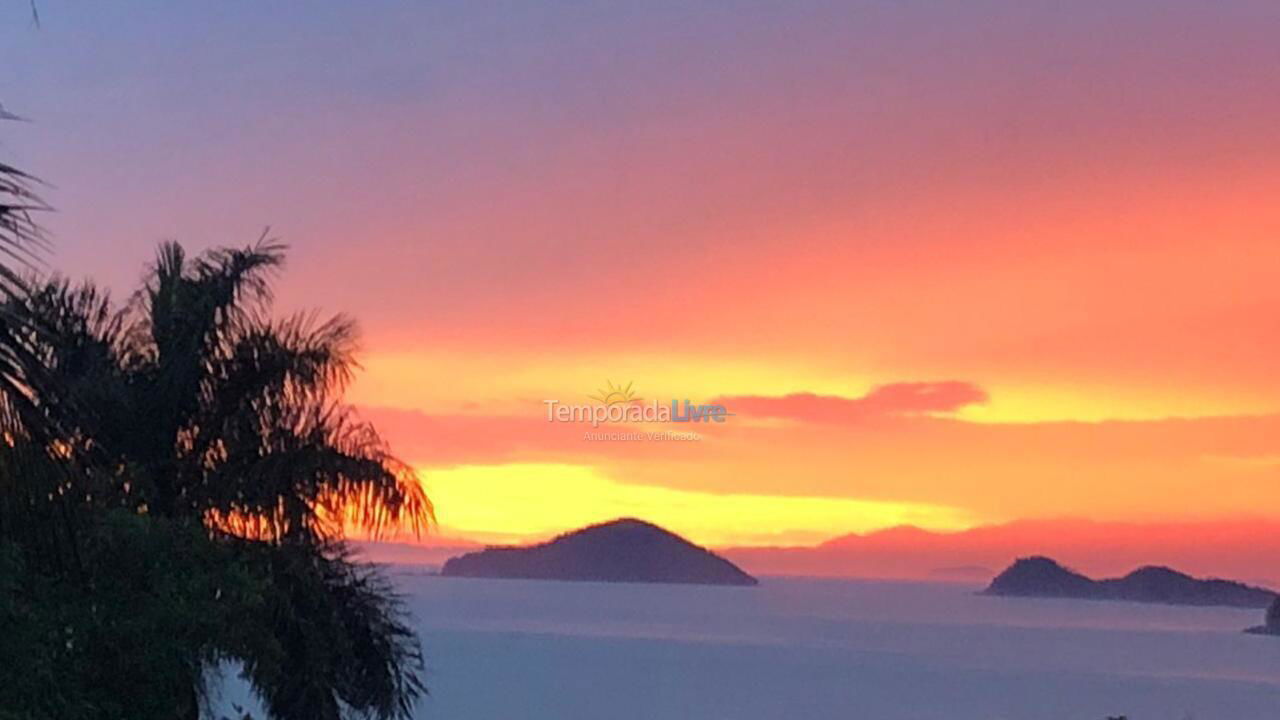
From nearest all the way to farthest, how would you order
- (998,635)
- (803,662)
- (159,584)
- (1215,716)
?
(159,584), (1215,716), (803,662), (998,635)

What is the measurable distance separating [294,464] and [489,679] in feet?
327

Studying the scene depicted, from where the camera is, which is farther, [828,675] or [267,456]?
[828,675]

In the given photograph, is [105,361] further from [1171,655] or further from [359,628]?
[1171,655]

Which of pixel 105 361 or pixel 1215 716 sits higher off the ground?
pixel 105 361

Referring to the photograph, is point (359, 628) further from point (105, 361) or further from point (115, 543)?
point (115, 543)

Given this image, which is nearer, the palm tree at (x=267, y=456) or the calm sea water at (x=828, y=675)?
the palm tree at (x=267, y=456)

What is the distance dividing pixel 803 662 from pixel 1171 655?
1719 inches

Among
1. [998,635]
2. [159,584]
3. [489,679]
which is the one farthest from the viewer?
[998,635]

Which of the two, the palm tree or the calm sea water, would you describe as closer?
the palm tree

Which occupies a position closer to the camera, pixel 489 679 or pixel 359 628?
pixel 359 628

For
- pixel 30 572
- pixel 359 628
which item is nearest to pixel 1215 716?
pixel 359 628

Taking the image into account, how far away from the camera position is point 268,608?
45.5 feet

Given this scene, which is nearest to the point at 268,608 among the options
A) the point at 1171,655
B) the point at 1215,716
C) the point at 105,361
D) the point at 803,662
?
the point at 105,361

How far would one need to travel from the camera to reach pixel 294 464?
573 inches
